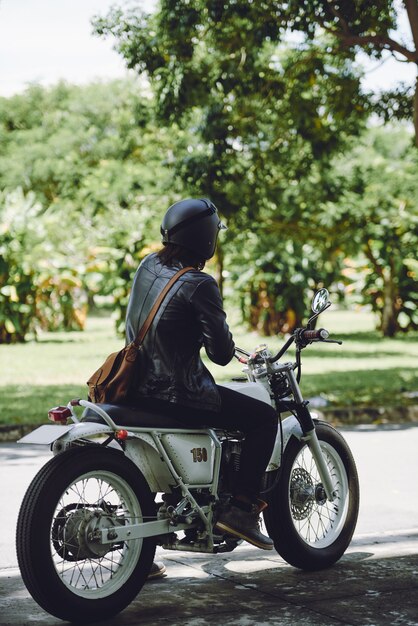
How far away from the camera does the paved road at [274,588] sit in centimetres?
466

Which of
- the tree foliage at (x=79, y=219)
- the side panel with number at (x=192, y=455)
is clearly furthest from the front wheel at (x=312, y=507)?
the tree foliage at (x=79, y=219)

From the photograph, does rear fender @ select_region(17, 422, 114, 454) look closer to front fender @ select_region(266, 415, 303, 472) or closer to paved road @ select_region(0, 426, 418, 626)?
paved road @ select_region(0, 426, 418, 626)

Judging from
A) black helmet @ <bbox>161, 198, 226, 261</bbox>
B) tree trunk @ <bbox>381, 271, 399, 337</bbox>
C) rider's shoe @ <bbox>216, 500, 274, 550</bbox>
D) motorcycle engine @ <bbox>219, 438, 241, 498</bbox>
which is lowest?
rider's shoe @ <bbox>216, 500, 274, 550</bbox>

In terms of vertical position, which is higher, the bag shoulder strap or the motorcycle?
the bag shoulder strap

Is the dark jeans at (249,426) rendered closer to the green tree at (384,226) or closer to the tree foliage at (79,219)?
the tree foliage at (79,219)

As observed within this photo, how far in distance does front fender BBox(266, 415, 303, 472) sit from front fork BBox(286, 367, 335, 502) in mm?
33

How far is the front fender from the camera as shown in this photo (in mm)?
5270

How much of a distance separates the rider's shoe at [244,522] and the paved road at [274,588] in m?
0.26

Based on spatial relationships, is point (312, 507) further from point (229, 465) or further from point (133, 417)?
point (133, 417)

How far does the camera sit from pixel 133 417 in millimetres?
4652

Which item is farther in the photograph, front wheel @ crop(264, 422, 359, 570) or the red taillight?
front wheel @ crop(264, 422, 359, 570)

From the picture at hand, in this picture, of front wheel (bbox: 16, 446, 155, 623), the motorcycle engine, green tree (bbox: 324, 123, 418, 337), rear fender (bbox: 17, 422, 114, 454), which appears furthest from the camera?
green tree (bbox: 324, 123, 418, 337)

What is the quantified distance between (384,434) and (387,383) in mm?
4476

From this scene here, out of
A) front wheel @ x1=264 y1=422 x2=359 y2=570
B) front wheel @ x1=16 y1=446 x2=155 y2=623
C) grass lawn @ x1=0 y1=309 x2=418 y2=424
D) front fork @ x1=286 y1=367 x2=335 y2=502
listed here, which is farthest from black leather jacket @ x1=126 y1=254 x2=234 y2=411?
grass lawn @ x1=0 y1=309 x2=418 y2=424
